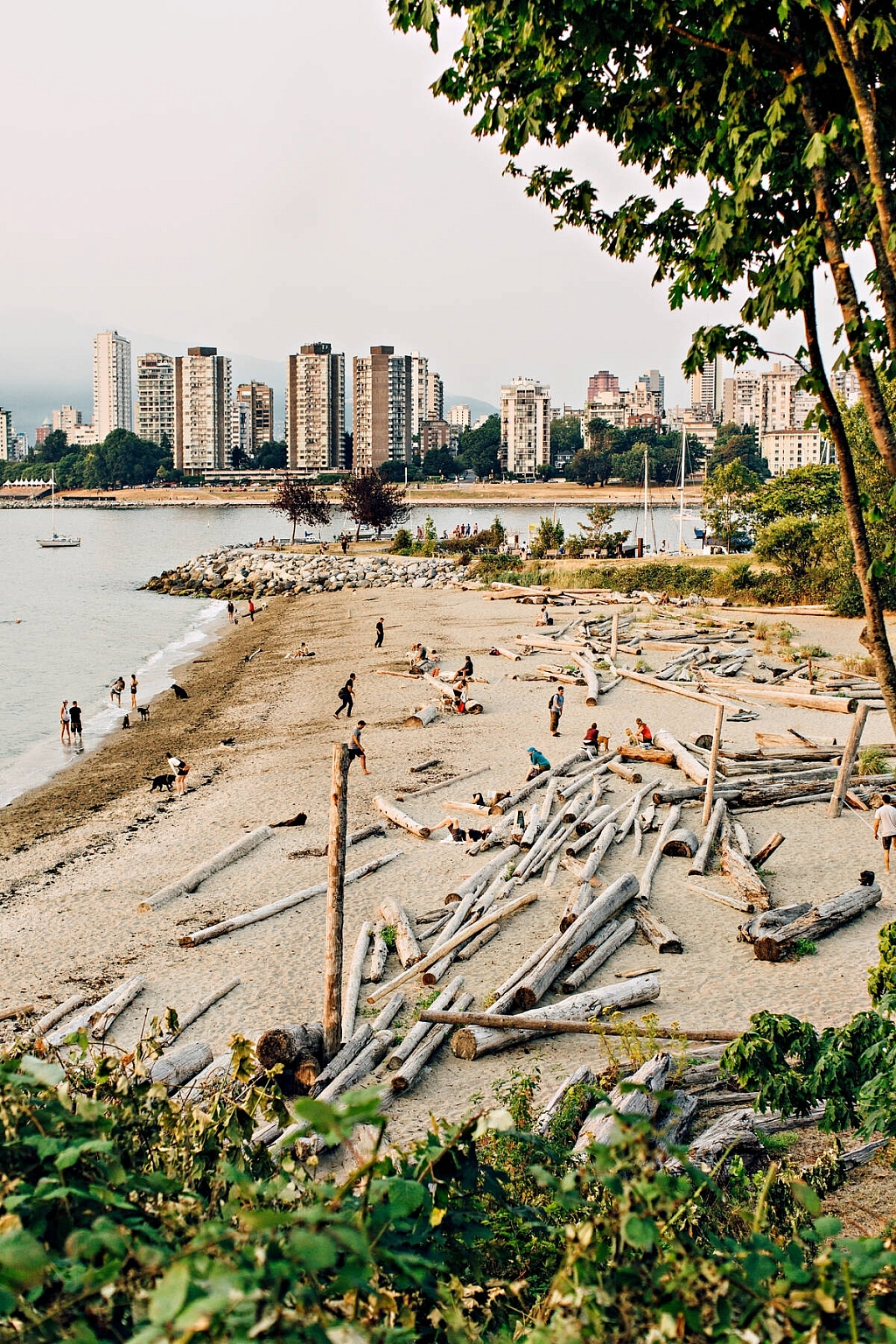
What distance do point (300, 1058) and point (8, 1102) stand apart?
252 inches

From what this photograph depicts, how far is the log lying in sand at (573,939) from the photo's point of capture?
34.4 ft

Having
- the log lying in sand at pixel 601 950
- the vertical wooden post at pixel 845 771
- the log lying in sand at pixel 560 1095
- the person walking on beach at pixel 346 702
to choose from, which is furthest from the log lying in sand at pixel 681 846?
the person walking on beach at pixel 346 702

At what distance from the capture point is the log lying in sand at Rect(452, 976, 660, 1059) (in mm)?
9820

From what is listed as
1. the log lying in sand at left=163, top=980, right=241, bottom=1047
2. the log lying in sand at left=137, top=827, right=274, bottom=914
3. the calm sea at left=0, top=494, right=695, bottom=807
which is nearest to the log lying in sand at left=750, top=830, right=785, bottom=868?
the log lying in sand at left=163, top=980, right=241, bottom=1047

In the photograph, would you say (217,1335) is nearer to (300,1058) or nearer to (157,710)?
(300,1058)

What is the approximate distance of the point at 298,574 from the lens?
62.2m

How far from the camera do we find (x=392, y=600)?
168 feet

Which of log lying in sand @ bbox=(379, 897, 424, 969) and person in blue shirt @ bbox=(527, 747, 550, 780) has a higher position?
person in blue shirt @ bbox=(527, 747, 550, 780)

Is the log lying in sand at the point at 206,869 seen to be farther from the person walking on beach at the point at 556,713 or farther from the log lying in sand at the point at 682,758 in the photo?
the log lying in sand at the point at 682,758

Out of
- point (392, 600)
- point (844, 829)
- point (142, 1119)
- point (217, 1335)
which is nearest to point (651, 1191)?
point (217, 1335)

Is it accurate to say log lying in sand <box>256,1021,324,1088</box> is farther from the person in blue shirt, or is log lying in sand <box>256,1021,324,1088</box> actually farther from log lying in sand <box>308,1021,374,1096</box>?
the person in blue shirt

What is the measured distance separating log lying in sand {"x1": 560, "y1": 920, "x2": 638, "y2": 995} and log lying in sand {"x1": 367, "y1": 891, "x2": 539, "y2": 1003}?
134 cm

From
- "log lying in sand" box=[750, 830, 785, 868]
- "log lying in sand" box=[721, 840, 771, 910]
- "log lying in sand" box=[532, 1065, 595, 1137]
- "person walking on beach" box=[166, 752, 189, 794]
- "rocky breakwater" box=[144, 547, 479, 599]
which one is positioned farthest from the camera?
"rocky breakwater" box=[144, 547, 479, 599]

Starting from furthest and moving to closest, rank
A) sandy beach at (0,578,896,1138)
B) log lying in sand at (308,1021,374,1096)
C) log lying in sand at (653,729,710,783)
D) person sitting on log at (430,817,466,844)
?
1. log lying in sand at (653,729,710,783)
2. person sitting on log at (430,817,466,844)
3. sandy beach at (0,578,896,1138)
4. log lying in sand at (308,1021,374,1096)
